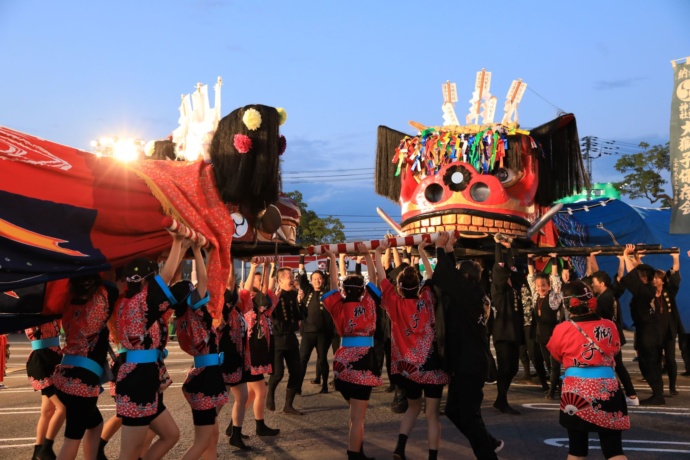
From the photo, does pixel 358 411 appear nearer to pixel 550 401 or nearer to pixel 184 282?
pixel 184 282

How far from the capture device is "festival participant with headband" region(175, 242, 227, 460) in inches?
215

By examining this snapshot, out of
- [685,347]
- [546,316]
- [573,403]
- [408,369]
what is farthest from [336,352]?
[685,347]

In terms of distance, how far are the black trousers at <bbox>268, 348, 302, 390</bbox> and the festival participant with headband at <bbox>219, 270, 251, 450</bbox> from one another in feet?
6.15

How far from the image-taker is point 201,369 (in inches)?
222

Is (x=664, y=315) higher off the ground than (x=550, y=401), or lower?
higher

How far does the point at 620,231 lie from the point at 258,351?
10327 mm

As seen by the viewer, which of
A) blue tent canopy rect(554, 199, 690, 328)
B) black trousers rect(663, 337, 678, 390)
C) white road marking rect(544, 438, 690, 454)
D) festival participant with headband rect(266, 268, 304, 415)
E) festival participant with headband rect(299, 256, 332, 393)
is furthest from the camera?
blue tent canopy rect(554, 199, 690, 328)

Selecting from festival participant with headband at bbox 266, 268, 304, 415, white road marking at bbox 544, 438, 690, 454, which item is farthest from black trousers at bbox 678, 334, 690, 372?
festival participant with headband at bbox 266, 268, 304, 415

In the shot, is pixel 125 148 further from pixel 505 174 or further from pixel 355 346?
pixel 505 174

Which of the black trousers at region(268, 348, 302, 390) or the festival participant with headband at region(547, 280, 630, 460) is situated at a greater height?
the festival participant with headband at region(547, 280, 630, 460)

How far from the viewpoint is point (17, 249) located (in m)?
4.57

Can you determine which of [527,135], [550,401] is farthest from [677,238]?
[550,401]

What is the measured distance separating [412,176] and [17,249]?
8190 millimetres

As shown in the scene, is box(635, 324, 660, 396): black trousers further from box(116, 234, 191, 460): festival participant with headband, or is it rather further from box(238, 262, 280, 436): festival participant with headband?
box(116, 234, 191, 460): festival participant with headband
